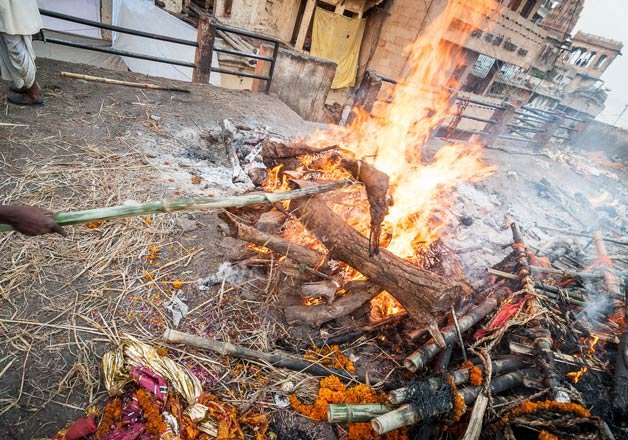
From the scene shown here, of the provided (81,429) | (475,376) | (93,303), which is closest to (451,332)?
(475,376)

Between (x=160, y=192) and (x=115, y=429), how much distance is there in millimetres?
3047

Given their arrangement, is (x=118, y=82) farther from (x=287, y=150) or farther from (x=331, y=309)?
(x=331, y=309)

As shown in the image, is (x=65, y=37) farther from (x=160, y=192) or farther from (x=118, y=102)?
(x=160, y=192)

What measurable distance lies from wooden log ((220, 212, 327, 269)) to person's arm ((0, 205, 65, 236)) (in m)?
1.61

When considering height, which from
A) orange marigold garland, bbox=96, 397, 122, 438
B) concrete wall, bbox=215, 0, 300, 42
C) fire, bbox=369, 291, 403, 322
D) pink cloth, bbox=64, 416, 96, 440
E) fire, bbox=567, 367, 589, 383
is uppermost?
concrete wall, bbox=215, 0, 300, 42

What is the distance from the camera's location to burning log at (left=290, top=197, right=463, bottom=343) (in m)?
3.03

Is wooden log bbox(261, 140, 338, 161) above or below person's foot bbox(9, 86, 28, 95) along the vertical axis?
above

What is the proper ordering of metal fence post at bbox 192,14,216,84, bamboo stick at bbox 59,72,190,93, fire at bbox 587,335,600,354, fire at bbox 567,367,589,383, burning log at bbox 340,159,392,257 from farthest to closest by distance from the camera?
metal fence post at bbox 192,14,216,84 < bamboo stick at bbox 59,72,190,93 < fire at bbox 587,335,600,354 < burning log at bbox 340,159,392,257 < fire at bbox 567,367,589,383

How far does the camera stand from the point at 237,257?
370cm

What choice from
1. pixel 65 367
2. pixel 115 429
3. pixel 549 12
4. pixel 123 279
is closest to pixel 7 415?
pixel 65 367

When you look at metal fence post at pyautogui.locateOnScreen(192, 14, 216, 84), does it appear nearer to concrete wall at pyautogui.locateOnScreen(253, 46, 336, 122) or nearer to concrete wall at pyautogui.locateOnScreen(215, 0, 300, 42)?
concrete wall at pyautogui.locateOnScreen(253, 46, 336, 122)

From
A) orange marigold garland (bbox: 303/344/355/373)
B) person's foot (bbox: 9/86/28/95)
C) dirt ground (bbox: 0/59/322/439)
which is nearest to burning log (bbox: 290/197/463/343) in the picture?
orange marigold garland (bbox: 303/344/355/373)

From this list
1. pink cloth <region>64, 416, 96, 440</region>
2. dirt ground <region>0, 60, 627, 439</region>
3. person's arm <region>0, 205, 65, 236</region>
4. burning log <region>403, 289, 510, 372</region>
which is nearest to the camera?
person's arm <region>0, 205, 65, 236</region>

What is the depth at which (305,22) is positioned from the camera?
17203mm
